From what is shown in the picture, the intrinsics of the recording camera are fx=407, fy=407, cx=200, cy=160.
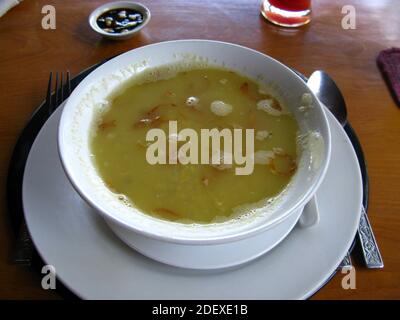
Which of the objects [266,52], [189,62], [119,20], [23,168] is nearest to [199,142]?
[189,62]

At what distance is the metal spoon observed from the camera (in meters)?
0.98

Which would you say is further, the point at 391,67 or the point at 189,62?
the point at 391,67

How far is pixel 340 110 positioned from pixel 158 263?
79 cm

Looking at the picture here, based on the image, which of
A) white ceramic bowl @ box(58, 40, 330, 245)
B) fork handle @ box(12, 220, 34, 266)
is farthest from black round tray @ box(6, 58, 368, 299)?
white ceramic bowl @ box(58, 40, 330, 245)

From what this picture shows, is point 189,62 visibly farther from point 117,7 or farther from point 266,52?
point 117,7

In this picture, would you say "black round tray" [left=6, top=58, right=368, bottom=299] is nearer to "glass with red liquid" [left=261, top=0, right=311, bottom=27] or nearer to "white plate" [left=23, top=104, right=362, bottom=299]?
"white plate" [left=23, top=104, right=362, bottom=299]

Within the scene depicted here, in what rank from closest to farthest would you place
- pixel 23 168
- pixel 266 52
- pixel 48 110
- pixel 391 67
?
pixel 23 168, pixel 48 110, pixel 391 67, pixel 266 52

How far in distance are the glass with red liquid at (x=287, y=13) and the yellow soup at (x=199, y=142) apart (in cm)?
→ 55

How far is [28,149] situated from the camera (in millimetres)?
1175

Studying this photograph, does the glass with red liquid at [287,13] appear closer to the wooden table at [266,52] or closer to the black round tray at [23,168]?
the wooden table at [266,52]

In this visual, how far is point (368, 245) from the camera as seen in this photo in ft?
3.28

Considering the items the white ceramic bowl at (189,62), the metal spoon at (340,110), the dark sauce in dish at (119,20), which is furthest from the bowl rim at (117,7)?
the metal spoon at (340,110)
